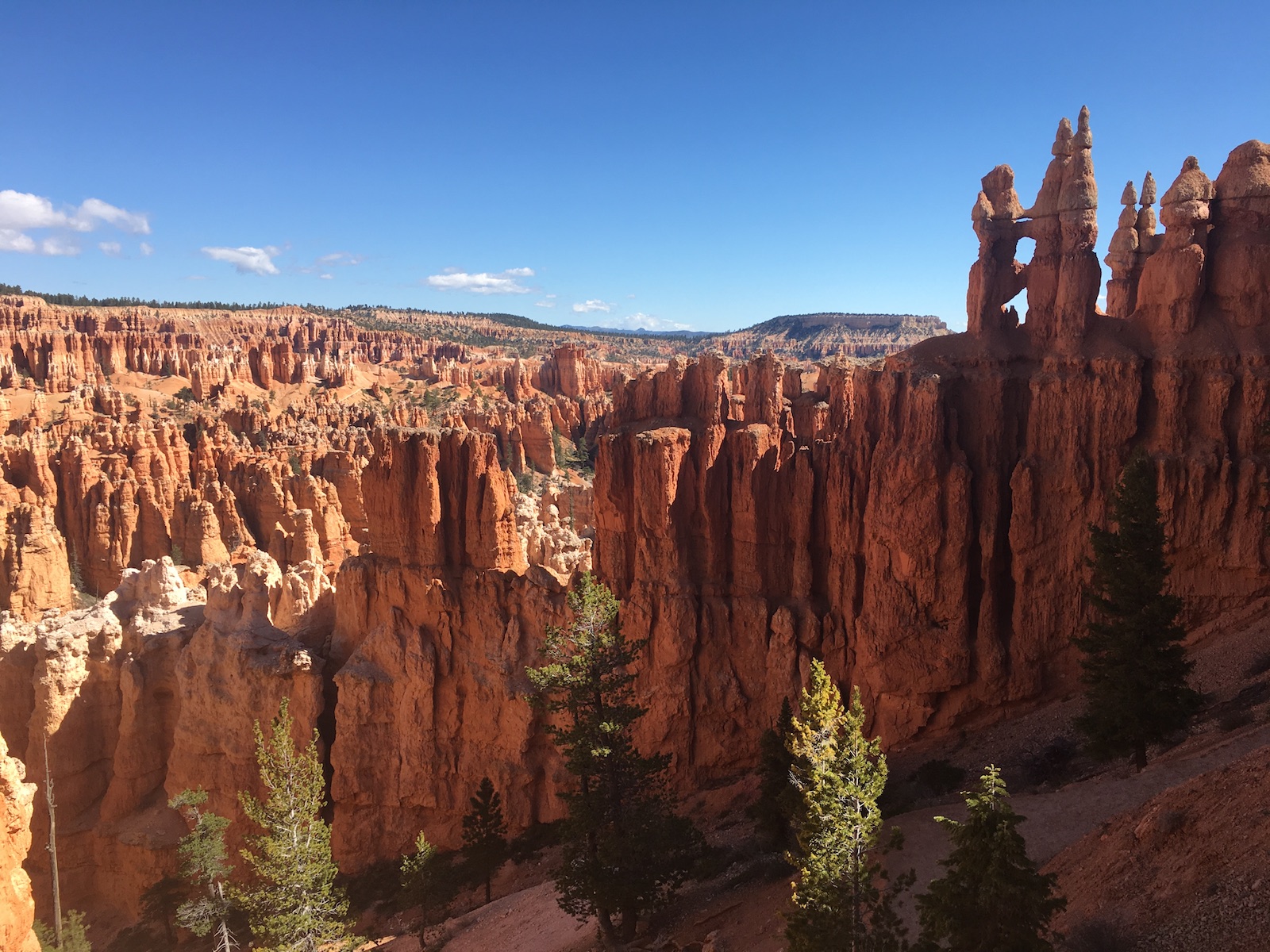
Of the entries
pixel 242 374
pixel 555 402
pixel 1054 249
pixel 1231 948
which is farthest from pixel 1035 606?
pixel 242 374

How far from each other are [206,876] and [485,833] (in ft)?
27.2

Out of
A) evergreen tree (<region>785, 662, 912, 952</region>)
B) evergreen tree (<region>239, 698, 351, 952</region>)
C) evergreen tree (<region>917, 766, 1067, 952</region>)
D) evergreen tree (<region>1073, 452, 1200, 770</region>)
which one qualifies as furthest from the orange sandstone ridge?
evergreen tree (<region>917, 766, 1067, 952</region>)

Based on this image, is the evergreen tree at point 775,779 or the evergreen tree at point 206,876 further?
the evergreen tree at point 206,876

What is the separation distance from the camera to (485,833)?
23000mm

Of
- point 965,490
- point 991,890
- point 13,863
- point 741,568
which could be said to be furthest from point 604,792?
point 965,490

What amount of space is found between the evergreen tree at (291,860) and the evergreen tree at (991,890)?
14.1 m

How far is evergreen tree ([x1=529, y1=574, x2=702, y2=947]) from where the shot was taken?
16.3 metres

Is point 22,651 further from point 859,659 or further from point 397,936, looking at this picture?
point 859,659

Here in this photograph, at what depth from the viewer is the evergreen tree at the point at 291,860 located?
17.5 m

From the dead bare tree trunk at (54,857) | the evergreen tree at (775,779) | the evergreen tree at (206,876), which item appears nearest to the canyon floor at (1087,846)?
the evergreen tree at (775,779)

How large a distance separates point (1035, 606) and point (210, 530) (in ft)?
168

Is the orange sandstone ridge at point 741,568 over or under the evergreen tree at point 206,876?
over

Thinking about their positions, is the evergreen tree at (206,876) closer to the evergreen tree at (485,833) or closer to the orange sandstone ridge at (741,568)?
the orange sandstone ridge at (741,568)

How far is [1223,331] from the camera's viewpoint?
20.2 meters
